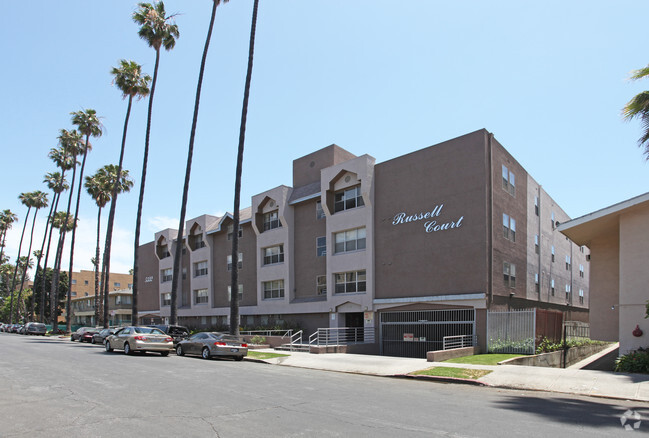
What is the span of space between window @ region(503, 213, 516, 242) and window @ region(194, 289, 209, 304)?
A: 28.3 m

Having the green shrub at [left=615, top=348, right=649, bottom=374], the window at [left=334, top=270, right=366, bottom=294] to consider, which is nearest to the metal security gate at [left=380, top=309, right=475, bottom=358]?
the window at [left=334, top=270, right=366, bottom=294]

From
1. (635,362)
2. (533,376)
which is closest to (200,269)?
(533,376)

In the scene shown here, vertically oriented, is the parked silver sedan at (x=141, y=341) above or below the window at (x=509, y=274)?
below

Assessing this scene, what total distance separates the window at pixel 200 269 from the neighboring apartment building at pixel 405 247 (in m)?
4.04

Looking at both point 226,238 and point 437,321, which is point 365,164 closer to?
point 437,321

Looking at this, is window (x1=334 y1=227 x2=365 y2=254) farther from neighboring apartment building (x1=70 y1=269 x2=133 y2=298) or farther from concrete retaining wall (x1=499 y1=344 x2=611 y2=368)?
neighboring apartment building (x1=70 y1=269 x2=133 y2=298)

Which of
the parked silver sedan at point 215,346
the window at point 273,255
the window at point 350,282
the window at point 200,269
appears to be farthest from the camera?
the window at point 200,269

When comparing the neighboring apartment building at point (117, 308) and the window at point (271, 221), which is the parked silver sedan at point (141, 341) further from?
the neighboring apartment building at point (117, 308)

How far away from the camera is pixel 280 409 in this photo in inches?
357

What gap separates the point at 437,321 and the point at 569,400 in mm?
14524

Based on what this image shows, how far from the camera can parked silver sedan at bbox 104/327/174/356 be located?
22672mm

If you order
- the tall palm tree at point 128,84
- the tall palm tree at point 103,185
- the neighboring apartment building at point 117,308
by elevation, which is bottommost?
the neighboring apartment building at point 117,308

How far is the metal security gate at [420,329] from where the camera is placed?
24944mm

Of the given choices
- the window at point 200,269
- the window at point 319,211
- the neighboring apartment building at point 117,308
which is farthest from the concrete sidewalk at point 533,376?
the neighboring apartment building at point 117,308
